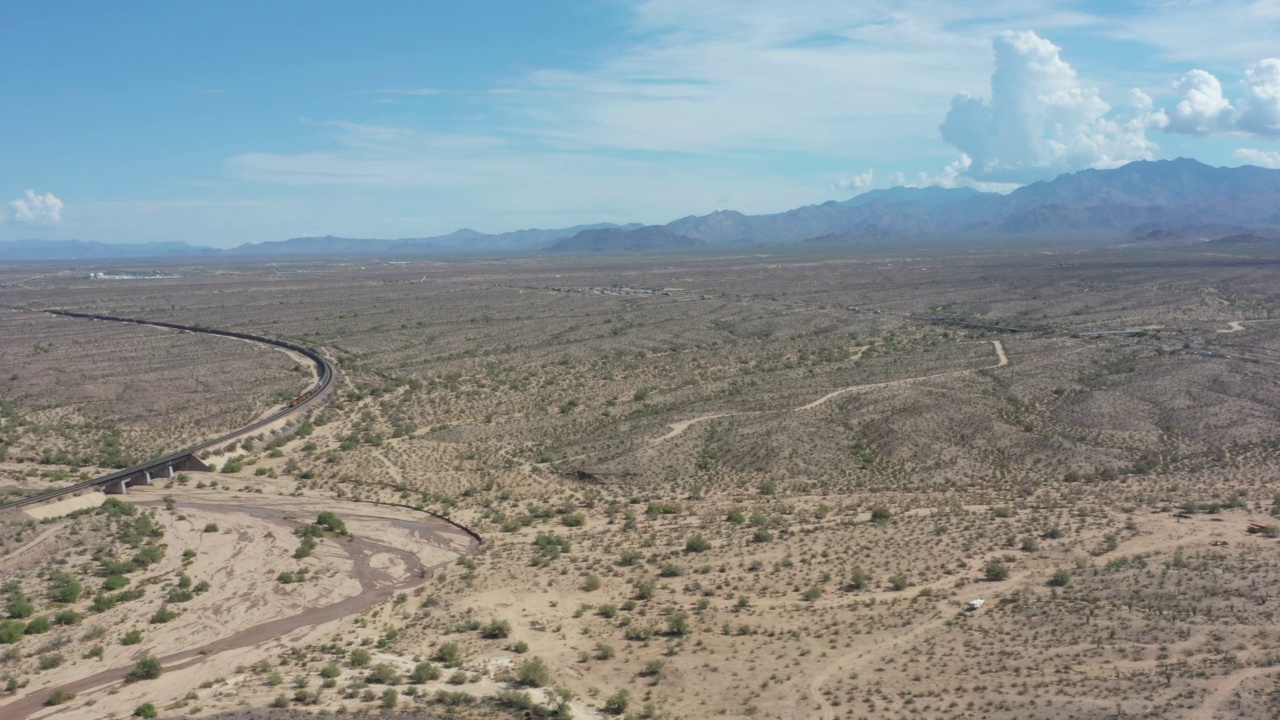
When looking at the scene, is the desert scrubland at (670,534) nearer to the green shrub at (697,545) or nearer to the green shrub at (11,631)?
the green shrub at (11,631)

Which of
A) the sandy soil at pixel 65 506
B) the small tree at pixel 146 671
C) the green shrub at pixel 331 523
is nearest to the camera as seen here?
the small tree at pixel 146 671

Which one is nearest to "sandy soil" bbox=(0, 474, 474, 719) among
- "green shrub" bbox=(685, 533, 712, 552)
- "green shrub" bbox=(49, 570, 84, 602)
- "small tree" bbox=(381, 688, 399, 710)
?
"green shrub" bbox=(49, 570, 84, 602)

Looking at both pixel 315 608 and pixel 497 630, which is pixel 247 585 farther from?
pixel 497 630

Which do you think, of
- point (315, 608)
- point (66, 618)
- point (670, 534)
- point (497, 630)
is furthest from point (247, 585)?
point (670, 534)

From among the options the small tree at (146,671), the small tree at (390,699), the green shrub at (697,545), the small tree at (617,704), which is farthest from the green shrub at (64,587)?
the green shrub at (697,545)

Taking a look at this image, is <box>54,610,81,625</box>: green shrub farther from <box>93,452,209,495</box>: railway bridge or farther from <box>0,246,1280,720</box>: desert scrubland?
<box>93,452,209,495</box>: railway bridge

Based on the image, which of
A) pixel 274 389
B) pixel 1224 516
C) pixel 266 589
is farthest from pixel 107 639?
pixel 274 389
